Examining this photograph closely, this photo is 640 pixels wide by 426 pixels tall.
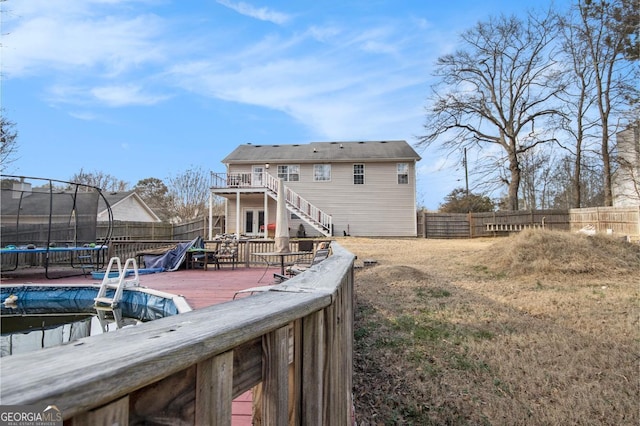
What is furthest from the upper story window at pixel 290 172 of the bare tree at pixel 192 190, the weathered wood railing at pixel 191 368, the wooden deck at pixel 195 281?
the weathered wood railing at pixel 191 368

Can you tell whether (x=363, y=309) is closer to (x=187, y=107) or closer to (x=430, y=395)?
(x=430, y=395)

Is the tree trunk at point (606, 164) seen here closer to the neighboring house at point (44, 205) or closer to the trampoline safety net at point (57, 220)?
the trampoline safety net at point (57, 220)

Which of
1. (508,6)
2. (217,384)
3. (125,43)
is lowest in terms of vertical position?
(217,384)

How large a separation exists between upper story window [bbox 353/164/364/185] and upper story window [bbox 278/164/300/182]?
3460mm

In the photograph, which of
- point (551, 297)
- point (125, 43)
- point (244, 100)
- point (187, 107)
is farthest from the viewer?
point (244, 100)

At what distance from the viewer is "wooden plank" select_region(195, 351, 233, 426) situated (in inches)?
27.3

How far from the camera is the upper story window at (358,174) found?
20656 millimetres

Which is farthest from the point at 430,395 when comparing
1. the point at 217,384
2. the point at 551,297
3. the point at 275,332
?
the point at 551,297

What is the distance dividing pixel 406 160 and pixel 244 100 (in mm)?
10128

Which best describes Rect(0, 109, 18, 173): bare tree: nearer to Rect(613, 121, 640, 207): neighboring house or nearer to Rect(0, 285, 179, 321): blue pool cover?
Rect(0, 285, 179, 321): blue pool cover

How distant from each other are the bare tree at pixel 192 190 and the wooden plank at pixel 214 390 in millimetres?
29388

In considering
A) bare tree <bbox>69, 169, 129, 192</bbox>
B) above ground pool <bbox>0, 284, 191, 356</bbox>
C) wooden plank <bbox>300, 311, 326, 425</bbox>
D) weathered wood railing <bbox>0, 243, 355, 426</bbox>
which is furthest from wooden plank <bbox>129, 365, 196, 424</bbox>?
bare tree <bbox>69, 169, 129, 192</bbox>

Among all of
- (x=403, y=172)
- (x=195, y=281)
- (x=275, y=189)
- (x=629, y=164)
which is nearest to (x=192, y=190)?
(x=275, y=189)

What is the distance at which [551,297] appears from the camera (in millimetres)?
5887
